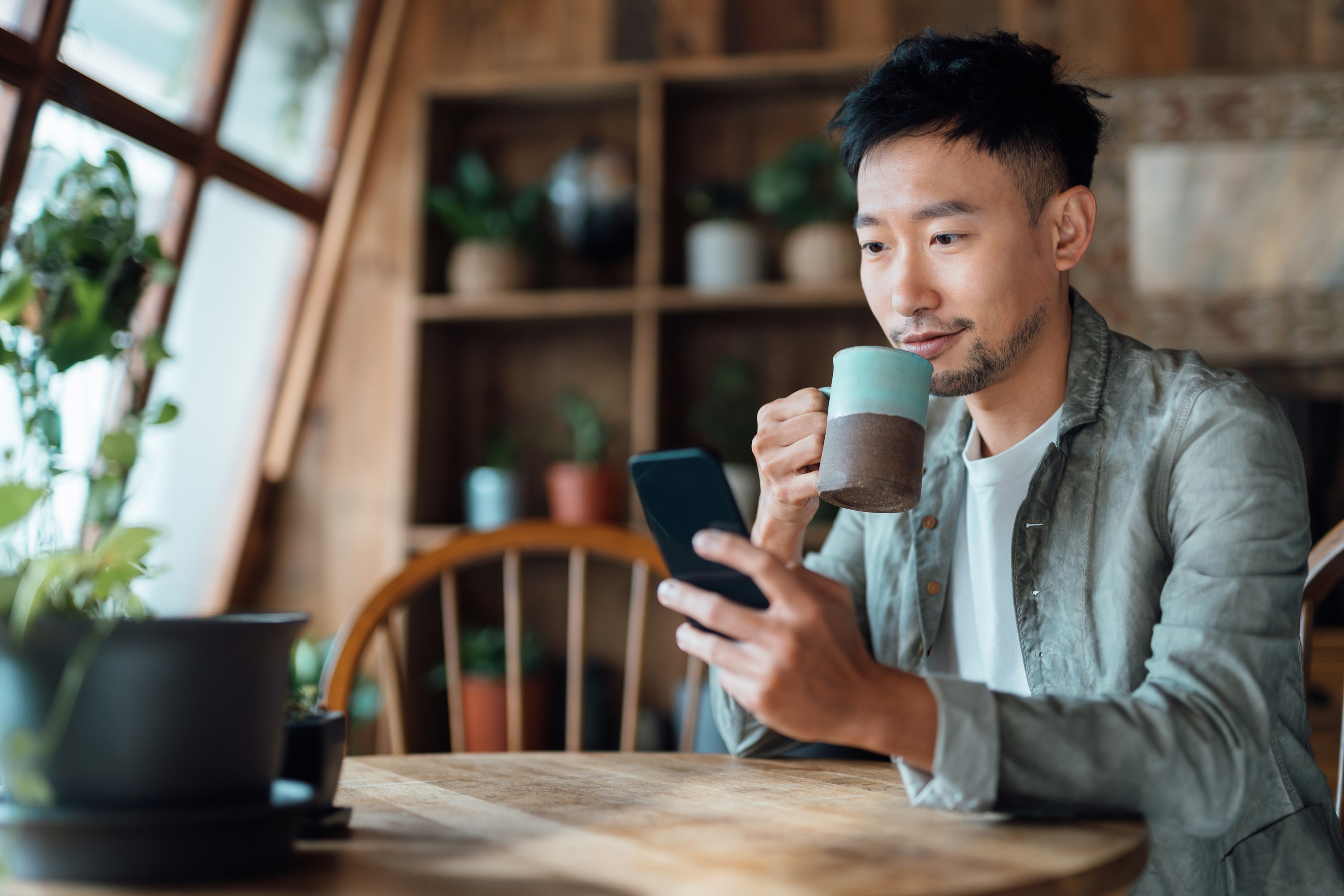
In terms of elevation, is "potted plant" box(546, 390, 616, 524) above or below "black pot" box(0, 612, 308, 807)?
above

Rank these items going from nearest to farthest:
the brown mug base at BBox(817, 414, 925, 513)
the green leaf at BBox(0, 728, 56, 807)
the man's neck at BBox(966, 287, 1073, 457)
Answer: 1. the green leaf at BBox(0, 728, 56, 807)
2. the brown mug base at BBox(817, 414, 925, 513)
3. the man's neck at BBox(966, 287, 1073, 457)

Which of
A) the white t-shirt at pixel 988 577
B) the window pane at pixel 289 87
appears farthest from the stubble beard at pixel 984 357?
the window pane at pixel 289 87

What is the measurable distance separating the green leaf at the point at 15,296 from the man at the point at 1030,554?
444mm

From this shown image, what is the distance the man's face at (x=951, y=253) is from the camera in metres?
1.24

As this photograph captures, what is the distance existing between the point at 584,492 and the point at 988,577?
162 cm

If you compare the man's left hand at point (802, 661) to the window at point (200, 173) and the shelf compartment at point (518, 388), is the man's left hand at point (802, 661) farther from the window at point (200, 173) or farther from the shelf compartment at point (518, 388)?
the shelf compartment at point (518, 388)

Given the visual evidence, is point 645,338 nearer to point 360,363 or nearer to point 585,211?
point 585,211

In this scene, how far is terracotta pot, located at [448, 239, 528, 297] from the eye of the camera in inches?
117

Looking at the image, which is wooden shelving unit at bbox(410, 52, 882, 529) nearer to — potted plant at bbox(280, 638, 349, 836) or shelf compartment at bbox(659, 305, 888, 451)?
shelf compartment at bbox(659, 305, 888, 451)

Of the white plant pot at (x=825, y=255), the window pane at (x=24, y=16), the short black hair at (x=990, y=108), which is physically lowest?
the short black hair at (x=990, y=108)

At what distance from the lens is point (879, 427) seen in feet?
3.14

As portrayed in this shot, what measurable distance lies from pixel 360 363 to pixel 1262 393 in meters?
2.63

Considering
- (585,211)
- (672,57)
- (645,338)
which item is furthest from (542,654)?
(672,57)

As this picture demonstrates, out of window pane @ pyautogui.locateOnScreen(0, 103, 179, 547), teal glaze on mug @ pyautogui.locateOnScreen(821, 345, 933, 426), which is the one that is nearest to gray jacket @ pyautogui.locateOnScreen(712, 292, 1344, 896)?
teal glaze on mug @ pyautogui.locateOnScreen(821, 345, 933, 426)
